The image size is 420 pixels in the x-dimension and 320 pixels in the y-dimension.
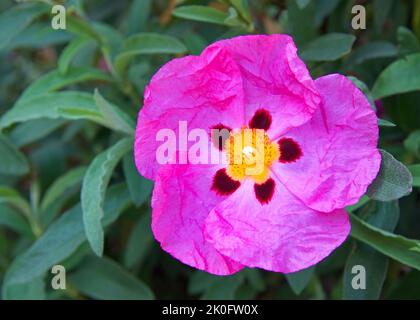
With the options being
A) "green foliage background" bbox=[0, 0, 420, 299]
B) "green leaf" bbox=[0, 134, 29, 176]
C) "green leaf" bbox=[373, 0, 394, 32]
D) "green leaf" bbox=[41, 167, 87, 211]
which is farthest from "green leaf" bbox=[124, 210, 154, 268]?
"green leaf" bbox=[373, 0, 394, 32]

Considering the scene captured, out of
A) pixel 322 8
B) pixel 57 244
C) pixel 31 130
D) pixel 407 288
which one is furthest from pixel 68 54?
pixel 407 288

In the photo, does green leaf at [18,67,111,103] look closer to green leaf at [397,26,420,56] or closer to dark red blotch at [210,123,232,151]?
dark red blotch at [210,123,232,151]

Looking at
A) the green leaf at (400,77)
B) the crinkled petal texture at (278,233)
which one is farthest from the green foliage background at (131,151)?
the crinkled petal texture at (278,233)

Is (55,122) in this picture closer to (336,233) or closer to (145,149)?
(145,149)

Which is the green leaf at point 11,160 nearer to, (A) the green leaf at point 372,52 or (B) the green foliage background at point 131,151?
(B) the green foliage background at point 131,151

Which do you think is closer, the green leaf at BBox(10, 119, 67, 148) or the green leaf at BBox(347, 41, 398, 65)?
the green leaf at BBox(347, 41, 398, 65)

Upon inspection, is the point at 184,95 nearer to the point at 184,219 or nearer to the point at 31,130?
the point at 184,219

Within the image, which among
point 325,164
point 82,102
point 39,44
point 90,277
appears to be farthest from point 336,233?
point 39,44
